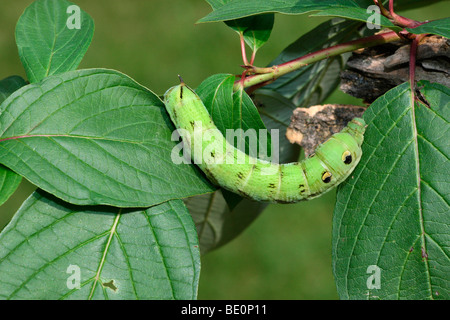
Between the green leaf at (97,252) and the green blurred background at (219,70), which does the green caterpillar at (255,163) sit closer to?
the green leaf at (97,252)

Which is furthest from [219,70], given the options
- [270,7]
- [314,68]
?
[270,7]

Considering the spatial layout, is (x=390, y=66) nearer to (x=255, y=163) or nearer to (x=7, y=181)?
(x=255, y=163)

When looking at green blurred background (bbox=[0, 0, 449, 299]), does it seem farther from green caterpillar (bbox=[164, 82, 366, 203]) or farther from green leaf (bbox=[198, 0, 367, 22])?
green leaf (bbox=[198, 0, 367, 22])

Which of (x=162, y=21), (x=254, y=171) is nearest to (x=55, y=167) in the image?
(x=254, y=171)

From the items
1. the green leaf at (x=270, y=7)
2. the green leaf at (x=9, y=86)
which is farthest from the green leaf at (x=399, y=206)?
the green leaf at (x=9, y=86)

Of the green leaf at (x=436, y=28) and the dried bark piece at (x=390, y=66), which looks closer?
the green leaf at (x=436, y=28)

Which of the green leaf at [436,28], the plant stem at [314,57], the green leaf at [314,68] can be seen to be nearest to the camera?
the green leaf at [436,28]

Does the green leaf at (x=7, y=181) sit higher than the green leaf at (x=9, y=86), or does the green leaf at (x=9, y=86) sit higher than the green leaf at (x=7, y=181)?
the green leaf at (x=9, y=86)
